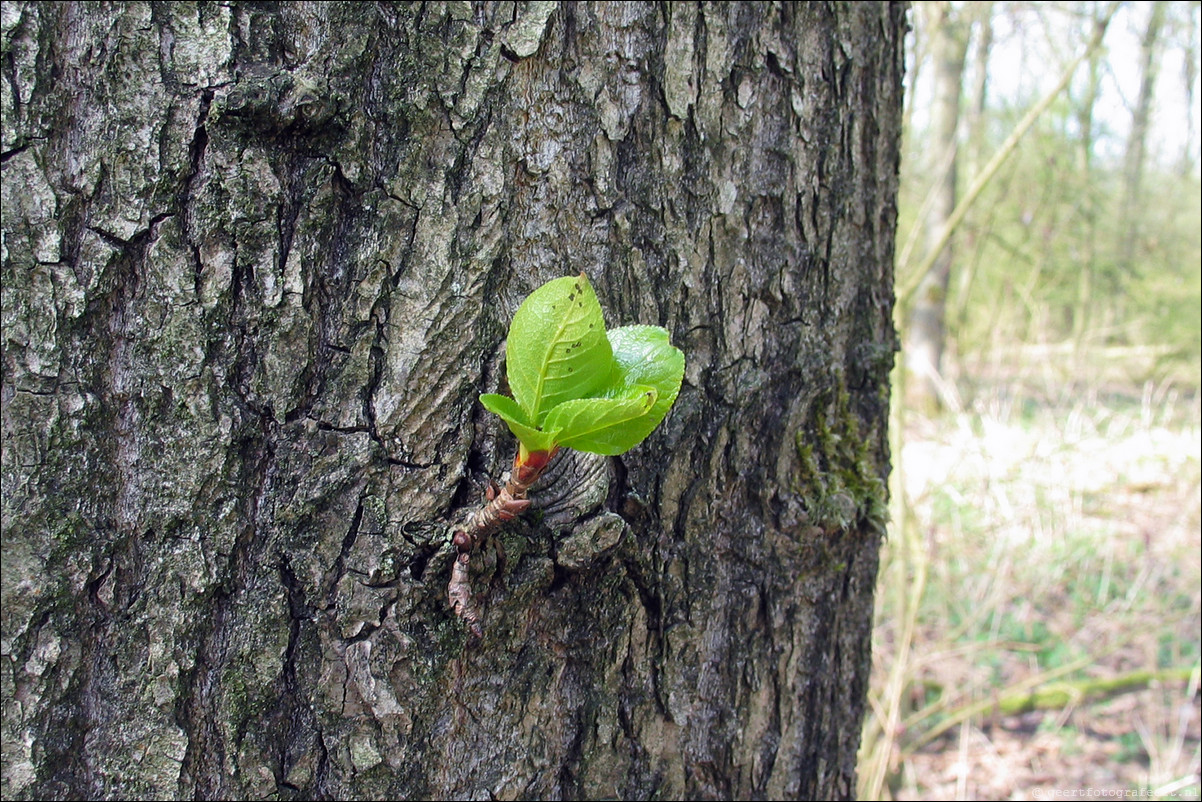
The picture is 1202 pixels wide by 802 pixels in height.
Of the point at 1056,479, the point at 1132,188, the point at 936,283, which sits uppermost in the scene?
the point at 1132,188

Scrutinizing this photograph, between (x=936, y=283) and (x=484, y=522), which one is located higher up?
(x=936, y=283)

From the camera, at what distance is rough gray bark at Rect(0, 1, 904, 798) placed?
0.82 meters

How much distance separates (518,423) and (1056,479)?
15.6 ft

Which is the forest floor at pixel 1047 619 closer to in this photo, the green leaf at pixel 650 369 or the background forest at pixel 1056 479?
the background forest at pixel 1056 479

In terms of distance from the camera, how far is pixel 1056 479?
4.59 meters

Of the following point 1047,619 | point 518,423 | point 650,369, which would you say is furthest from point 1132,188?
point 518,423

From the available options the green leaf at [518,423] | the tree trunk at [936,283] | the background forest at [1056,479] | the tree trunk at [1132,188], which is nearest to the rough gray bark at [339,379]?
the green leaf at [518,423]

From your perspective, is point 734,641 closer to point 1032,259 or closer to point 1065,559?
point 1065,559

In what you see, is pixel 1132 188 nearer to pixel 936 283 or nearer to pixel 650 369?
pixel 936 283

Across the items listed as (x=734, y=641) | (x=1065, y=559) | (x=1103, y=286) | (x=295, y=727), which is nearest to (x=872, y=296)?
(x=734, y=641)

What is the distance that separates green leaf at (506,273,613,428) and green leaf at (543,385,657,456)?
0.03 m

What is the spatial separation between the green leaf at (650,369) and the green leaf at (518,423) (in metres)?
0.08

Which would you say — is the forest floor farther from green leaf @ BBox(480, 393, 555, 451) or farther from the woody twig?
green leaf @ BBox(480, 393, 555, 451)

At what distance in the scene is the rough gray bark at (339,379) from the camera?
824mm
